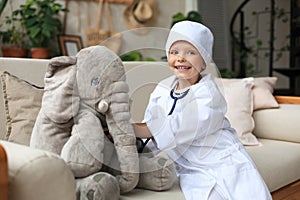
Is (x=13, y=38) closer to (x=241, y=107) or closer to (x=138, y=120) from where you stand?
(x=241, y=107)

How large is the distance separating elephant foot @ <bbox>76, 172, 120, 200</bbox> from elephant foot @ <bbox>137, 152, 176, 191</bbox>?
0.17m

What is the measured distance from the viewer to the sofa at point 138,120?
3.38 ft

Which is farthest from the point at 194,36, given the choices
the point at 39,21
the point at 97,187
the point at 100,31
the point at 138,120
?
the point at 100,31

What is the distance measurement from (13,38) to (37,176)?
110 inches

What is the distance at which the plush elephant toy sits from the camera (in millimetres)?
1326

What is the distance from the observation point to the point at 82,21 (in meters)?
4.18

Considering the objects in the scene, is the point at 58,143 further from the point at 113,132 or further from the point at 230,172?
the point at 230,172

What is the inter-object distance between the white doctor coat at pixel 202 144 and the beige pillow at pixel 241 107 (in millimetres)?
783

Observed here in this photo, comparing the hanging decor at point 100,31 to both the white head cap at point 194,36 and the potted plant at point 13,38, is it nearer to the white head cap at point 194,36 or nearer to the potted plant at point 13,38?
the potted plant at point 13,38

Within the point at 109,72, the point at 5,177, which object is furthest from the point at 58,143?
the point at 5,177

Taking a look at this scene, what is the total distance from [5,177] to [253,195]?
892 millimetres

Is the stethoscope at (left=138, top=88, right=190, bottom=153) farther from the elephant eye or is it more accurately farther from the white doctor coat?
the elephant eye

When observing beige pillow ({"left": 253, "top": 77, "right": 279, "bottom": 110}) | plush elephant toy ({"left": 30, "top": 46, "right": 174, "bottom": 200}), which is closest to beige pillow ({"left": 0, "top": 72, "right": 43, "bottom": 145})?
plush elephant toy ({"left": 30, "top": 46, "right": 174, "bottom": 200})

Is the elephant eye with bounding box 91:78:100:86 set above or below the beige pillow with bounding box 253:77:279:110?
above
